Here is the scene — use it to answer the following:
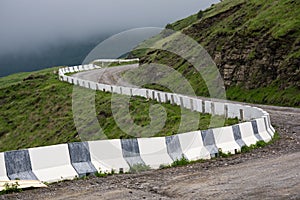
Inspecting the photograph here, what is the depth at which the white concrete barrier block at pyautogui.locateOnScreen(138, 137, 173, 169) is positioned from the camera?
11143 millimetres

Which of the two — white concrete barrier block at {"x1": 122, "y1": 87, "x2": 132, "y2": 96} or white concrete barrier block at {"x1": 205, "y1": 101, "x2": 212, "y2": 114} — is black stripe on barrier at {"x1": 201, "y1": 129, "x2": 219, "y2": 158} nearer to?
white concrete barrier block at {"x1": 205, "y1": 101, "x2": 212, "y2": 114}

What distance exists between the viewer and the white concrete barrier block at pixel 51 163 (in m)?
9.67

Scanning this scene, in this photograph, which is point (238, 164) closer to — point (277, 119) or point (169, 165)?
point (169, 165)

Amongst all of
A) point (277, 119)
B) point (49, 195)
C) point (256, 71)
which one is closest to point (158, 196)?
point (49, 195)

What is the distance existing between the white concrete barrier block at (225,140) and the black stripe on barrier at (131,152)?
2.42 metres

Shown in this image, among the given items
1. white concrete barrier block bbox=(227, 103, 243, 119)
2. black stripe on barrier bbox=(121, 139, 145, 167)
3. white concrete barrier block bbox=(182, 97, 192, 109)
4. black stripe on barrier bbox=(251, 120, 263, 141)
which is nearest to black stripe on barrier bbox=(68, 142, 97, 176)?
black stripe on barrier bbox=(121, 139, 145, 167)

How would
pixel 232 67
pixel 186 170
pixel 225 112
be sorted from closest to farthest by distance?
pixel 186 170 < pixel 225 112 < pixel 232 67

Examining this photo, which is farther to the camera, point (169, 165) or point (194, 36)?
point (194, 36)

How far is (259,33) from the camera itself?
36469mm

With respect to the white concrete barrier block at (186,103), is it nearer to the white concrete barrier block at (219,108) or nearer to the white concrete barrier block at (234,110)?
the white concrete barrier block at (219,108)

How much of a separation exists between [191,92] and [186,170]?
3082 cm

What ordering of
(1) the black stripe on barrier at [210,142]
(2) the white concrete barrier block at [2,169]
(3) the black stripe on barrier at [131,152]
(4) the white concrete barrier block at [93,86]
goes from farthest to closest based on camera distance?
(4) the white concrete barrier block at [93,86], (1) the black stripe on barrier at [210,142], (3) the black stripe on barrier at [131,152], (2) the white concrete barrier block at [2,169]

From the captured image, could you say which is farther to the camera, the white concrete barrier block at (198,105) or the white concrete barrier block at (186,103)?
the white concrete barrier block at (186,103)

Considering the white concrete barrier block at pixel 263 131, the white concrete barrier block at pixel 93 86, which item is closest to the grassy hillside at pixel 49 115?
the white concrete barrier block at pixel 93 86
